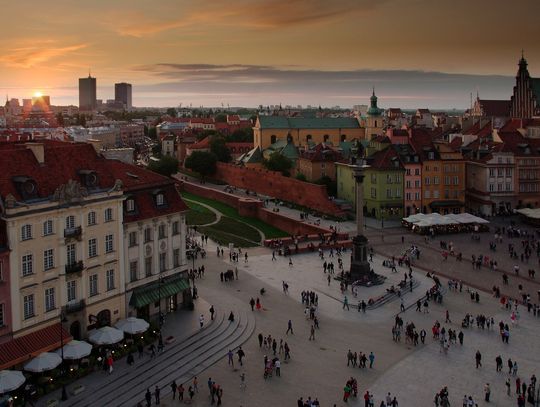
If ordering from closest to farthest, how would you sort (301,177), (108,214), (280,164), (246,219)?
(108,214) → (246,219) → (301,177) → (280,164)

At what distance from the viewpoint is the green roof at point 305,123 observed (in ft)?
409

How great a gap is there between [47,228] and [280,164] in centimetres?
6947

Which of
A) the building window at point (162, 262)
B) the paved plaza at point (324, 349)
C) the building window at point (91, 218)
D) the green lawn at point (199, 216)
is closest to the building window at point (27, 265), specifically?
the building window at point (91, 218)

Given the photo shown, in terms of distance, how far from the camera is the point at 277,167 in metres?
99.1

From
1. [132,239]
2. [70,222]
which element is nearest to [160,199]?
[132,239]

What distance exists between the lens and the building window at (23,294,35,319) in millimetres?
30156

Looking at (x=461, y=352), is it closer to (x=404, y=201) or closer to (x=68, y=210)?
(x=68, y=210)

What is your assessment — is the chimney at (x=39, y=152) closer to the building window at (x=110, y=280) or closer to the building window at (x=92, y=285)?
the building window at (x=92, y=285)

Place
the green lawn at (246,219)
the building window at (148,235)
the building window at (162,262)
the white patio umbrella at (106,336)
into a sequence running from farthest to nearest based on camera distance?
the green lawn at (246,219)
the building window at (162,262)
the building window at (148,235)
the white patio umbrella at (106,336)

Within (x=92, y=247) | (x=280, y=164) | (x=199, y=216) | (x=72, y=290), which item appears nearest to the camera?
(x=72, y=290)

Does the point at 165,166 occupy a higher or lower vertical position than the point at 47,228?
higher

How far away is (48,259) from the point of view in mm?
31250

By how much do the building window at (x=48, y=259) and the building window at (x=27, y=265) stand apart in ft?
2.45

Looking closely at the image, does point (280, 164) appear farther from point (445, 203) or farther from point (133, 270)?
point (133, 270)
